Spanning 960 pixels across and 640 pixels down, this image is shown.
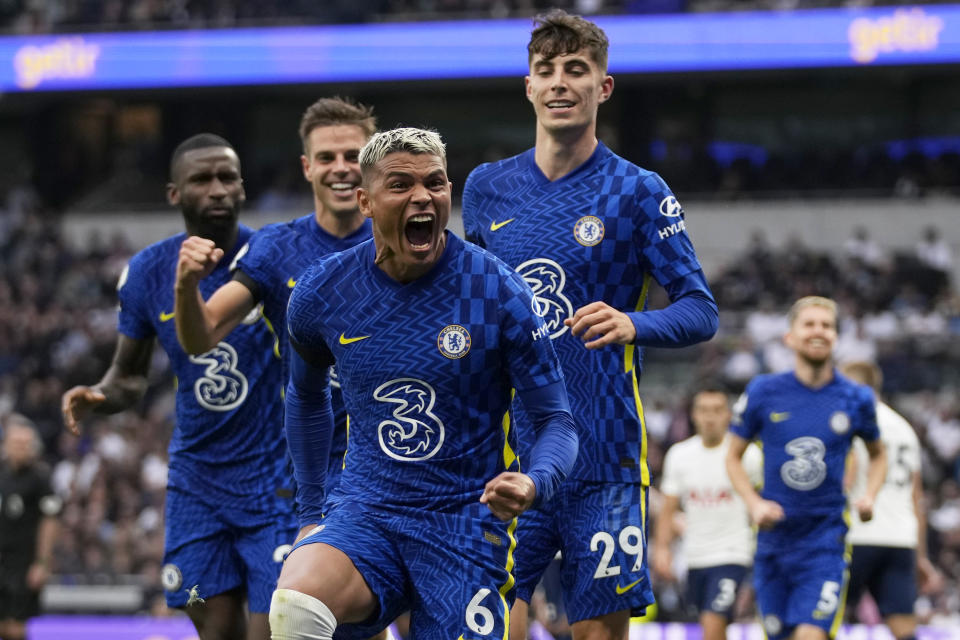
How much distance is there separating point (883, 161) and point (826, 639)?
2015 centimetres

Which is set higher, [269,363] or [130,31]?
[130,31]

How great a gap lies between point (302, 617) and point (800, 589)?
5.08m

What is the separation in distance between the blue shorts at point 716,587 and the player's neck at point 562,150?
5550mm

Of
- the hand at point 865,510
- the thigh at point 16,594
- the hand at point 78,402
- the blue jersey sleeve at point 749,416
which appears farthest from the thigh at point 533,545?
the thigh at point 16,594

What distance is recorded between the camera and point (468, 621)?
14.0ft

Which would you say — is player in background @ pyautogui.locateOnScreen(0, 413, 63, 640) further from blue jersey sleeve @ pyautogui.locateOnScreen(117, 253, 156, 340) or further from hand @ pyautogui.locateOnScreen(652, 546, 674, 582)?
blue jersey sleeve @ pyautogui.locateOnScreen(117, 253, 156, 340)

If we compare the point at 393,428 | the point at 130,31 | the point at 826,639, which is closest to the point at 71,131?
the point at 130,31

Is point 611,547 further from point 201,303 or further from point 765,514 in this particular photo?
point 765,514

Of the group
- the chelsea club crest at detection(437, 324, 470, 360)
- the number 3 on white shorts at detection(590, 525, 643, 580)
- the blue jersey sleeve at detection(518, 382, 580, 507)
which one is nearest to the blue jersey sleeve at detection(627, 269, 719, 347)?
the blue jersey sleeve at detection(518, 382, 580, 507)

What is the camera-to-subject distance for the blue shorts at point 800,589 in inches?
328

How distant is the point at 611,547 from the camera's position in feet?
17.0

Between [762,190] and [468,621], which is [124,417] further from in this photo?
[468,621]

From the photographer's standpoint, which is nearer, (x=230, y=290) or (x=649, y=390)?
(x=230, y=290)

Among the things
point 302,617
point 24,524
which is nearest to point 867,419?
point 302,617
